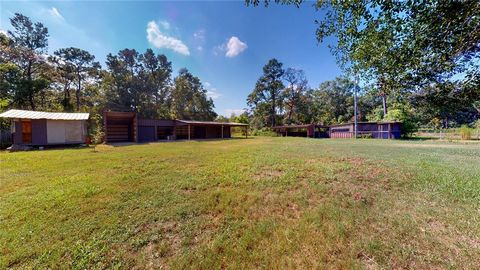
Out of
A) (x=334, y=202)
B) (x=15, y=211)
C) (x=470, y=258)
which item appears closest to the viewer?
(x=470, y=258)

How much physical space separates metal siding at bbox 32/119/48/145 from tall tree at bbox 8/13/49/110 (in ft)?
39.2

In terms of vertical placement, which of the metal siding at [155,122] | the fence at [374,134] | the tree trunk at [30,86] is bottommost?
the fence at [374,134]

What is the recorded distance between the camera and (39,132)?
531 inches

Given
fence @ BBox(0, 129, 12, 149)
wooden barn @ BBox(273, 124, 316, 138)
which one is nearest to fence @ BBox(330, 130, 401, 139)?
wooden barn @ BBox(273, 124, 316, 138)

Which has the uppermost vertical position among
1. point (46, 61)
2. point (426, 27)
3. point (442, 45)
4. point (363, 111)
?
point (46, 61)

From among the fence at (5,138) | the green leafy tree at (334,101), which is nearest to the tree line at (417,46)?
the fence at (5,138)

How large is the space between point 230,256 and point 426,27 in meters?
4.51

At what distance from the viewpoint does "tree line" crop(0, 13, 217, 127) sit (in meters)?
20.8

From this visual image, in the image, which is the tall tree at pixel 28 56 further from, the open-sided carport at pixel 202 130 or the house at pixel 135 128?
the open-sided carport at pixel 202 130

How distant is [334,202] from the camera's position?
12.6 feet

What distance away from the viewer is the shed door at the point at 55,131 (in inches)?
546

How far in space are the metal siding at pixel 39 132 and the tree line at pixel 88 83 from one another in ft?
18.1

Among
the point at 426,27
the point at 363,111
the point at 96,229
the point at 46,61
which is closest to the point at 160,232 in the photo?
the point at 96,229

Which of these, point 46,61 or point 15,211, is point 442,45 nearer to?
point 15,211
